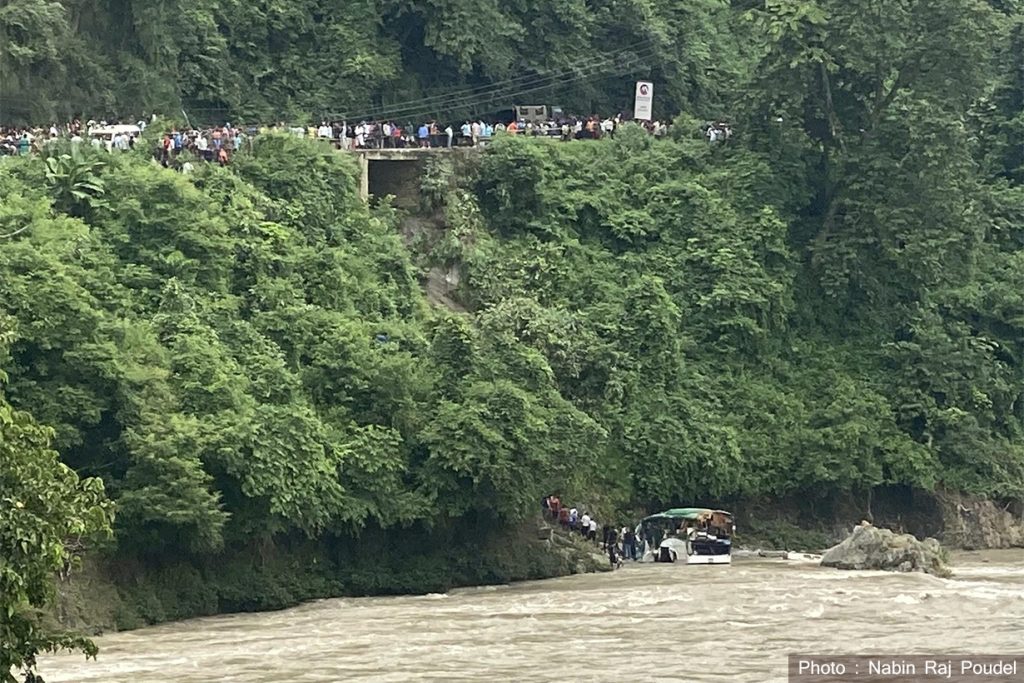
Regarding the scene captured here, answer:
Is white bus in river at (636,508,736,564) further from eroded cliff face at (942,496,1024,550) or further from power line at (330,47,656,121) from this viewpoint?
power line at (330,47,656,121)

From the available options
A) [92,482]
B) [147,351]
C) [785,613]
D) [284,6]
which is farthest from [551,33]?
[92,482]

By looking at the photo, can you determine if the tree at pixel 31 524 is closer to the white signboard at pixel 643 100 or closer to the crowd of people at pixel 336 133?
the crowd of people at pixel 336 133

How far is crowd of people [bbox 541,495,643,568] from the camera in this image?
39969mm

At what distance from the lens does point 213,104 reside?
49.4 meters

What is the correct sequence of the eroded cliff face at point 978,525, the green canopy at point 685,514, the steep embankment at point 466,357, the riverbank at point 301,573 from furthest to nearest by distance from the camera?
the eroded cliff face at point 978,525 < the green canopy at point 685,514 < the steep embankment at point 466,357 < the riverbank at point 301,573

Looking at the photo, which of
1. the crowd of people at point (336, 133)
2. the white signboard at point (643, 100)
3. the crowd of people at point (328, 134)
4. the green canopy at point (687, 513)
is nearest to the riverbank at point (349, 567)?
the green canopy at point (687, 513)

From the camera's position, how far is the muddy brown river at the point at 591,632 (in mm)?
26484

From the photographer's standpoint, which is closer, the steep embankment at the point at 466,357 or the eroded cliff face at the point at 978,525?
the steep embankment at the point at 466,357

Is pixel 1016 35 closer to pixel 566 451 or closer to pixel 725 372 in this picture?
pixel 725 372

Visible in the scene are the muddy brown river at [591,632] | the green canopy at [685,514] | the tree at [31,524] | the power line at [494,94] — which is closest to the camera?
the tree at [31,524]

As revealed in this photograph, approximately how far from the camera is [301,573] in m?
35.2

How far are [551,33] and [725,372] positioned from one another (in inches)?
461

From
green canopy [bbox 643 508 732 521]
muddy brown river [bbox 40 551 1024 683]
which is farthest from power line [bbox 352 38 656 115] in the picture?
muddy brown river [bbox 40 551 1024 683]

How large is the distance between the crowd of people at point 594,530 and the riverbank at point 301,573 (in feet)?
1.77
